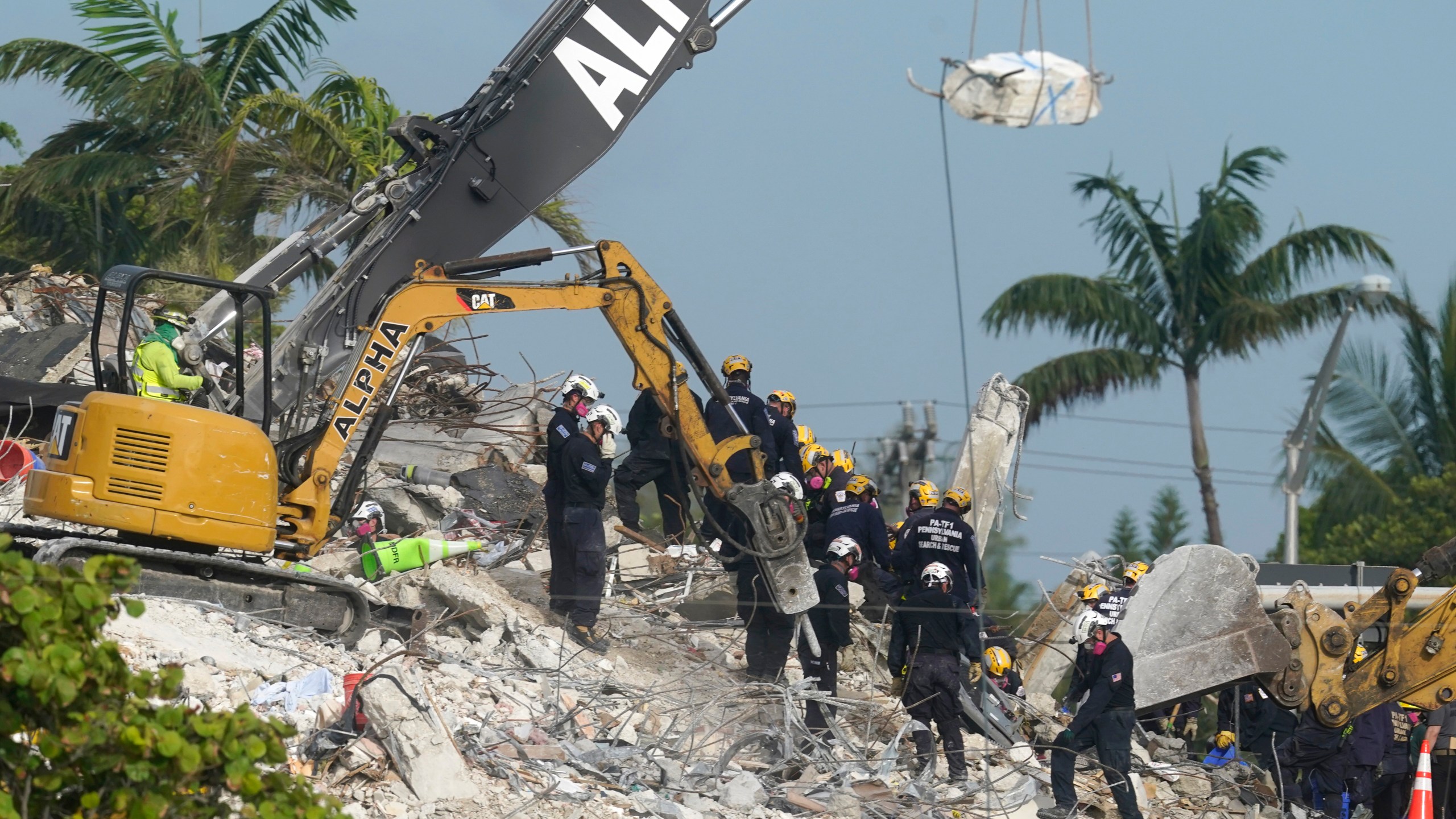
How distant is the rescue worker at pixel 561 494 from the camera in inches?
476

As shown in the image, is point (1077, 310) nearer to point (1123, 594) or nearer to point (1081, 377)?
point (1081, 377)

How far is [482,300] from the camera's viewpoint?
10578mm

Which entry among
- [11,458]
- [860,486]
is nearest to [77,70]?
[11,458]

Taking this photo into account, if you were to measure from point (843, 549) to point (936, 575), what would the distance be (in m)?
0.73

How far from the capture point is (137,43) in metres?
20.2

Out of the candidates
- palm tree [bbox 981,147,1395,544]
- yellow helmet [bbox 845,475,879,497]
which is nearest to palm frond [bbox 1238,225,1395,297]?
palm tree [bbox 981,147,1395,544]

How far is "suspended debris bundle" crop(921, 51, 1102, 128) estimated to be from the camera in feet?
28.3

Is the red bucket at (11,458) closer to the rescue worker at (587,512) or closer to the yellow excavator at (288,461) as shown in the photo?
the yellow excavator at (288,461)

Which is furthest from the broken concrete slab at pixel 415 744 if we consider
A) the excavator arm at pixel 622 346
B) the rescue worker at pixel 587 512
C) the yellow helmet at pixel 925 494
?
the yellow helmet at pixel 925 494

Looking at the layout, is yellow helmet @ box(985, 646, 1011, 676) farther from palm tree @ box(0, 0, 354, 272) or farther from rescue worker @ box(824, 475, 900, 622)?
palm tree @ box(0, 0, 354, 272)

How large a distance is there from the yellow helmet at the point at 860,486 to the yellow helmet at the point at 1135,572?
9.18ft

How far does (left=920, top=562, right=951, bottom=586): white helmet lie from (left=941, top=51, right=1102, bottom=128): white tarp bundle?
371 cm

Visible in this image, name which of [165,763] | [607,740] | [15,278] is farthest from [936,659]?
[15,278]

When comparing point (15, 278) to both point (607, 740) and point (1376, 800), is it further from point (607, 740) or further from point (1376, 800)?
point (1376, 800)
